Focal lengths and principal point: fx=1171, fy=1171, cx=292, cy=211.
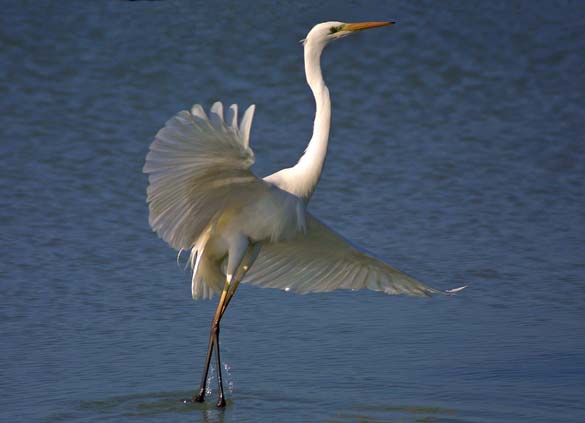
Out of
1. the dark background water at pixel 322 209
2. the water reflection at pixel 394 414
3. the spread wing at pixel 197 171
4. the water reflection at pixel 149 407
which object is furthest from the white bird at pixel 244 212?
the water reflection at pixel 394 414

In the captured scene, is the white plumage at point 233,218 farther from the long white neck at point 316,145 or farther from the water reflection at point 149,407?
the water reflection at point 149,407

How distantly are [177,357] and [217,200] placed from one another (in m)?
1.20

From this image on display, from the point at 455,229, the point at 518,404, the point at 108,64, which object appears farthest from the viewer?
the point at 108,64

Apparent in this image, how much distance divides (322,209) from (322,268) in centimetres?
273

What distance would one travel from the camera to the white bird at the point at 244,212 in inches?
229

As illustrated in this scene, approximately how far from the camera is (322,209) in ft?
33.2

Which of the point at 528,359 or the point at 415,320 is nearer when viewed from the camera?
the point at 528,359

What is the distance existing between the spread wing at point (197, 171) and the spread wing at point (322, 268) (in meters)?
0.70

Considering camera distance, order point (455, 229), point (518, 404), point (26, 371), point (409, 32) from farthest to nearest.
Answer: point (409, 32) < point (455, 229) < point (26, 371) < point (518, 404)

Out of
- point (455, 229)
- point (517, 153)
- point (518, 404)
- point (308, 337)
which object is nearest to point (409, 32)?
point (517, 153)

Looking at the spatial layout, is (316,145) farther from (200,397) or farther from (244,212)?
(200,397)

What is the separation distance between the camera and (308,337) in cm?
742

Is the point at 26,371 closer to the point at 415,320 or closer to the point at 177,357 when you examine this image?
the point at 177,357

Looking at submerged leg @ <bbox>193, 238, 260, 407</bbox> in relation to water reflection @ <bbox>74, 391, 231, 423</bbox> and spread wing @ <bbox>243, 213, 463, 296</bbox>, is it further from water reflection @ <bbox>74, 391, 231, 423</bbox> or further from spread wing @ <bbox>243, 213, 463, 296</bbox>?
spread wing @ <bbox>243, 213, 463, 296</bbox>
